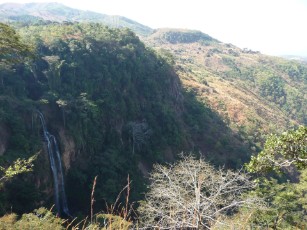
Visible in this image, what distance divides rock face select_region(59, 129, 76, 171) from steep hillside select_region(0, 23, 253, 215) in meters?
0.10

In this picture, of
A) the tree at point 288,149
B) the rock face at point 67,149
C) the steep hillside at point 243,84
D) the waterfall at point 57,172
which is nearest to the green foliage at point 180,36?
the steep hillside at point 243,84

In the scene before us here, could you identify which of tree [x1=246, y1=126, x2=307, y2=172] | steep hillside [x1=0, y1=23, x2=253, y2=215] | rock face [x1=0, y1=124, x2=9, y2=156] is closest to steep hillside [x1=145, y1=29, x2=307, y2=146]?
steep hillside [x1=0, y1=23, x2=253, y2=215]

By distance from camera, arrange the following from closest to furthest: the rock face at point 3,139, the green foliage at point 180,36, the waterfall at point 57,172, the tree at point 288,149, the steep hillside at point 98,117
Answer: the tree at point 288,149
the rock face at point 3,139
the steep hillside at point 98,117
the waterfall at point 57,172
the green foliage at point 180,36

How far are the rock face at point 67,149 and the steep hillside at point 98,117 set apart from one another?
10 centimetres

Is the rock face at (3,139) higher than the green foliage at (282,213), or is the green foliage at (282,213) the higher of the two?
the green foliage at (282,213)

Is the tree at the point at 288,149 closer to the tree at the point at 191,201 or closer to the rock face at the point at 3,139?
the tree at the point at 191,201

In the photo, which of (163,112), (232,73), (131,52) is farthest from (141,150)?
(232,73)

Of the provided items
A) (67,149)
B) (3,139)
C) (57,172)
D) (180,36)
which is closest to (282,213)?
(57,172)

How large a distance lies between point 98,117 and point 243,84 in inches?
3191

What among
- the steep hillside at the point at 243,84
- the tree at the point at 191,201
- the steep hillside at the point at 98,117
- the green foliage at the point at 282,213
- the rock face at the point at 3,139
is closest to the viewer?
the tree at the point at 191,201

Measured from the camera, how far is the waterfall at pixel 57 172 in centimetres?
2634

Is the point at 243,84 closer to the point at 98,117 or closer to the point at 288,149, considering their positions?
the point at 98,117

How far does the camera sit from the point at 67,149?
2858 cm

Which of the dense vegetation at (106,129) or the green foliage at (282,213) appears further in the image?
the dense vegetation at (106,129)
